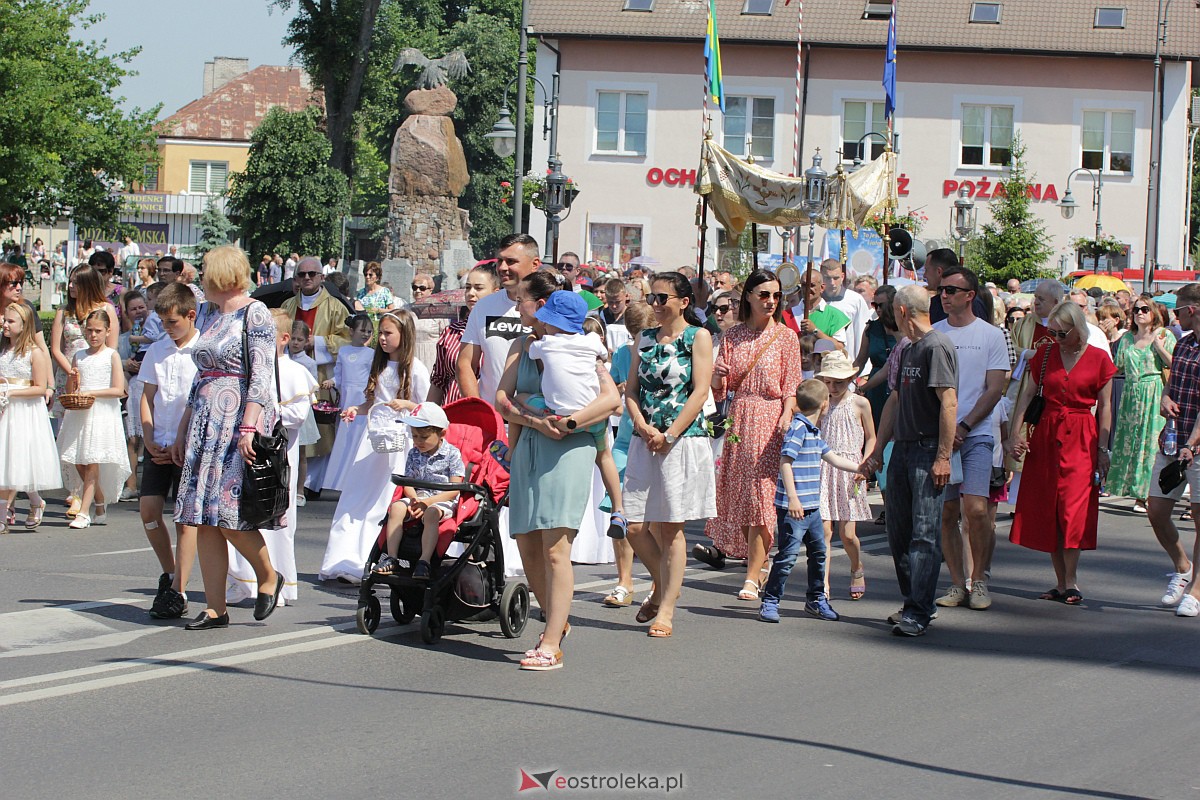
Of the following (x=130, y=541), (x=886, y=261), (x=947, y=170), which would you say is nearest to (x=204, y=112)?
(x=947, y=170)

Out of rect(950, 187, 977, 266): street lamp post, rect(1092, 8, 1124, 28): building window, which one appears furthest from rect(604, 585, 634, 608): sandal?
rect(1092, 8, 1124, 28): building window

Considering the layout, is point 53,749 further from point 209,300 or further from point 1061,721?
point 1061,721

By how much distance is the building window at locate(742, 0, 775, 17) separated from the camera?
4225 centimetres

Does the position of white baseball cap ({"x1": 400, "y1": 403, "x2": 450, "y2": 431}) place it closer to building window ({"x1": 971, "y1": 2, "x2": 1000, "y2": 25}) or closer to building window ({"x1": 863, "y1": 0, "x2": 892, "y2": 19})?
building window ({"x1": 863, "y1": 0, "x2": 892, "y2": 19})

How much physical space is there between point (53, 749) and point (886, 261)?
49.2 feet

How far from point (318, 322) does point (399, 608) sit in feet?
21.7

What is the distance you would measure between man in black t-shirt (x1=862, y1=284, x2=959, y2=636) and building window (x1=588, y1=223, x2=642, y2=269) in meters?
34.3

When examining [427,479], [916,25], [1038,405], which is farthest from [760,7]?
[427,479]

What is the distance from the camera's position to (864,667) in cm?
768

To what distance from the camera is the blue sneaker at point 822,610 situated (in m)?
9.06

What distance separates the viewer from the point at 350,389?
12.8 meters

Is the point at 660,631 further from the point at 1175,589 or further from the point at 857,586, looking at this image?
the point at 1175,589

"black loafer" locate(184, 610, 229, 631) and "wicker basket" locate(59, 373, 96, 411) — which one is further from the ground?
"wicker basket" locate(59, 373, 96, 411)

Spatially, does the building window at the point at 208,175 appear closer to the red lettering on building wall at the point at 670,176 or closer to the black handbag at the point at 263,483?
the red lettering on building wall at the point at 670,176
